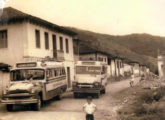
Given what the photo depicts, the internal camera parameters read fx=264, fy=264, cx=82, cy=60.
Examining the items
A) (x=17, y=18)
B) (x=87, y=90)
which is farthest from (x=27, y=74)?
(x=17, y=18)

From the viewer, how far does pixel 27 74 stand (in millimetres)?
14844

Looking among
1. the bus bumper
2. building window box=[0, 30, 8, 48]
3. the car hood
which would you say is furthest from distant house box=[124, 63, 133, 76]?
the car hood

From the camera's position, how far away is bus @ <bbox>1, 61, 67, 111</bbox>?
43.9 ft

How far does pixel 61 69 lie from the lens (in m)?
19.4

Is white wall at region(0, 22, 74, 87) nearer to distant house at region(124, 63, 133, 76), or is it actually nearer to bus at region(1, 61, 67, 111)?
bus at region(1, 61, 67, 111)

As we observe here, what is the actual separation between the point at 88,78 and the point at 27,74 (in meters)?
5.47

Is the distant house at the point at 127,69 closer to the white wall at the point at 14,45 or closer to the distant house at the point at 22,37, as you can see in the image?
the distant house at the point at 22,37

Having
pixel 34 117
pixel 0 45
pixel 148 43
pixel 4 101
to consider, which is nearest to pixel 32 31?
pixel 0 45

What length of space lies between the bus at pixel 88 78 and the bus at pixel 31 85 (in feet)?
6.67

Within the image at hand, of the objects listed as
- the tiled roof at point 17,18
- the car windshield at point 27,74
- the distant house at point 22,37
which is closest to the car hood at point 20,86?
the car windshield at point 27,74

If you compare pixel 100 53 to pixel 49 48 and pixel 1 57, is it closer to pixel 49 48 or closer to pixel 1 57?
pixel 49 48

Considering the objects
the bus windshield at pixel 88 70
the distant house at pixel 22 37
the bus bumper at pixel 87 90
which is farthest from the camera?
the distant house at pixel 22 37

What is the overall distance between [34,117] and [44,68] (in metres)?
3.77

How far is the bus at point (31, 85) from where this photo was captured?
1337 cm
